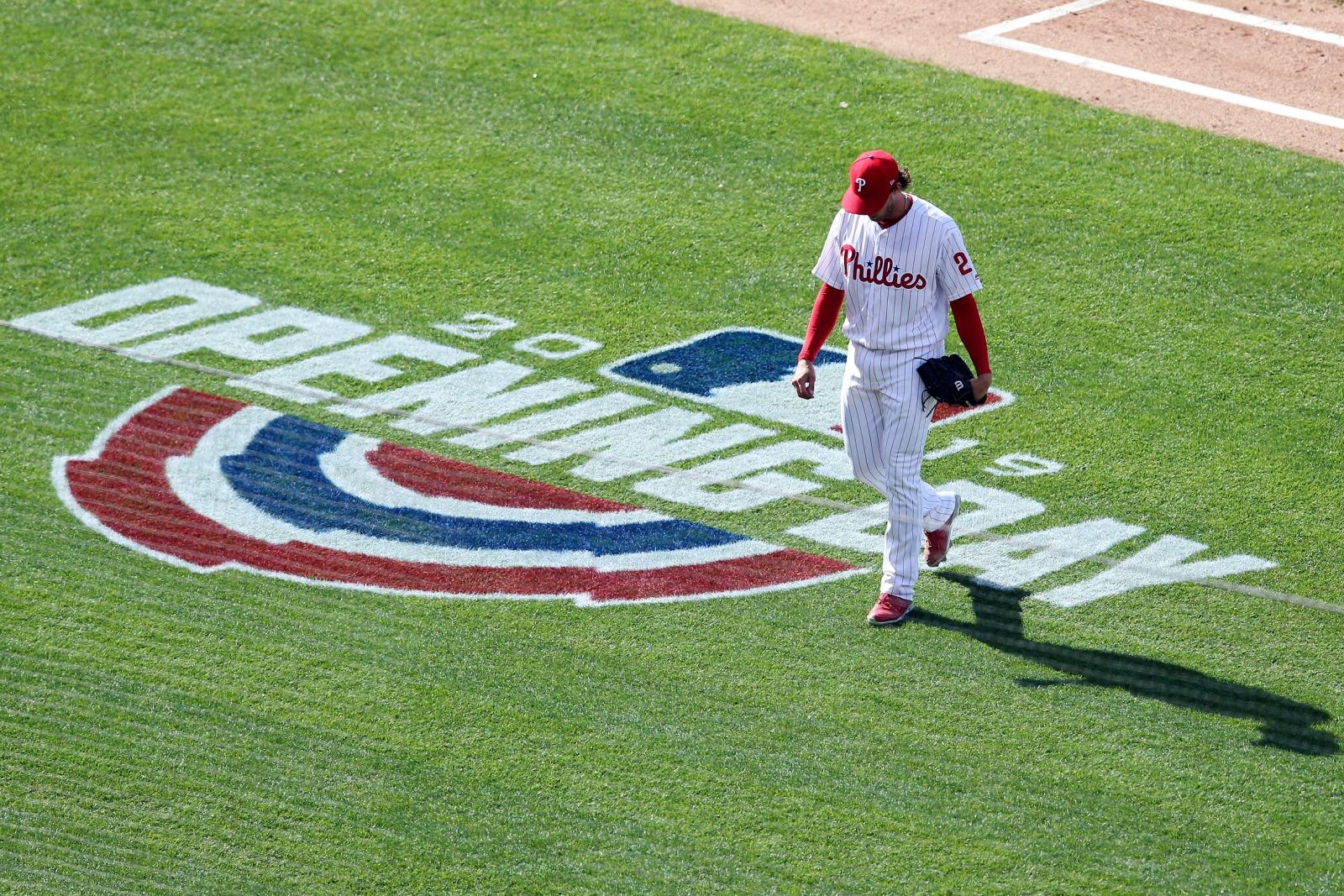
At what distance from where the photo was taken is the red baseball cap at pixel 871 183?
17.3ft

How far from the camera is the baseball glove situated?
5434 mm

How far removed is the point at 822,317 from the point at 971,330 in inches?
20.7

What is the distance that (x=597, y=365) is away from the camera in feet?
25.0

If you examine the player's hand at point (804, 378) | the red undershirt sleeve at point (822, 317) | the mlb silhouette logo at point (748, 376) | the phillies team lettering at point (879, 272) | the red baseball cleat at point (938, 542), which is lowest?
the red baseball cleat at point (938, 542)

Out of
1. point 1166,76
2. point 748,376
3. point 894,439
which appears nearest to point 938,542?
point 894,439

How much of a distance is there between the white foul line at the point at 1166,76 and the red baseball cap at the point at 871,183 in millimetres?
5651

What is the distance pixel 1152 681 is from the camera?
5.48 m

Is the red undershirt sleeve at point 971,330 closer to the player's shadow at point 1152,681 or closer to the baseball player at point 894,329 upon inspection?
the baseball player at point 894,329

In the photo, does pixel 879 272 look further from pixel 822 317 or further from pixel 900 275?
pixel 822 317

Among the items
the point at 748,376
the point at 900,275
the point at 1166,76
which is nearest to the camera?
the point at 900,275

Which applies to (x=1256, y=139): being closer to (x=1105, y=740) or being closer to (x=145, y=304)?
(x=1105, y=740)

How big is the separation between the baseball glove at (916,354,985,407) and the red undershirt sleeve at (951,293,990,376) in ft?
0.17

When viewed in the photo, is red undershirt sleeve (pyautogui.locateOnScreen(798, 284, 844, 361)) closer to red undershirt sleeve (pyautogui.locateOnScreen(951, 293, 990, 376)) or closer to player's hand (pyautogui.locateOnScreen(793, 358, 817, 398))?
player's hand (pyautogui.locateOnScreen(793, 358, 817, 398))

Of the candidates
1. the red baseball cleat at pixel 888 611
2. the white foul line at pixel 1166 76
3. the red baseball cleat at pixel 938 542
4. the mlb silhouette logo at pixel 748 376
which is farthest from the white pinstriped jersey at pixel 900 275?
the white foul line at pixel 1166 76
